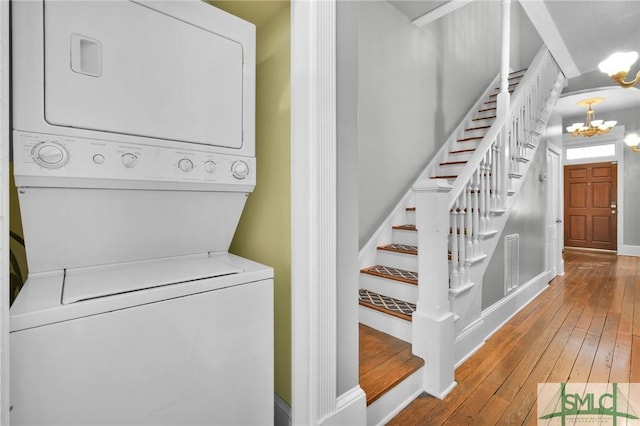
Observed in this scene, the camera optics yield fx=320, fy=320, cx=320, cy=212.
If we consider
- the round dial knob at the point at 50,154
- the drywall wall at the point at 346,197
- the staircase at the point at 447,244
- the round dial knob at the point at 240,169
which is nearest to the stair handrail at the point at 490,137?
the staircase at the point at 447,244

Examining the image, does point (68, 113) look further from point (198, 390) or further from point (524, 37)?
point (524, 37)

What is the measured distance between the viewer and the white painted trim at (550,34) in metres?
2.83

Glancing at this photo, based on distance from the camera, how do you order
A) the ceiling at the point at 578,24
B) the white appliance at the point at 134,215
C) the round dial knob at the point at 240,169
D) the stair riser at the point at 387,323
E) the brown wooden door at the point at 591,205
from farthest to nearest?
1. the brown wooden door at the point at 591,205
2. the ceiling at the point at 578,24
3. the stair riser at the point at 387,323
4. the round dial knob at the point at 240,169
5. the white appliance at the point at 134,215

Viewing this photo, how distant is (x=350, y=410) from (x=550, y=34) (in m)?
3.93

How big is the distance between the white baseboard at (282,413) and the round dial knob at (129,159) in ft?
3.61

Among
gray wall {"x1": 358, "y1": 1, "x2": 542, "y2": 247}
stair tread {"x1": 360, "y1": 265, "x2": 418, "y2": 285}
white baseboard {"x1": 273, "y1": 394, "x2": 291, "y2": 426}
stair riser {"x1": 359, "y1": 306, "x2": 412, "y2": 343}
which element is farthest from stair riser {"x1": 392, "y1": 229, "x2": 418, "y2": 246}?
white baseboard {"x1": 273, "y1": 394, "x2": 291, "y2": 426}

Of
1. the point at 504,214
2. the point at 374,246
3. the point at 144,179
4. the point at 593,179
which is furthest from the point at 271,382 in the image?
the point at 593,179

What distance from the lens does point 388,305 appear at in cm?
219

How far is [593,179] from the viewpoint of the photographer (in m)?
6.97

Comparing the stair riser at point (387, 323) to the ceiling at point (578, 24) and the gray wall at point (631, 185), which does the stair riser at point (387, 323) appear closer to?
the ceiling at point (578, 24)

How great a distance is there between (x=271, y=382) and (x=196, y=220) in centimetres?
64

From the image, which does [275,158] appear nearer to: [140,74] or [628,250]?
[140,74]

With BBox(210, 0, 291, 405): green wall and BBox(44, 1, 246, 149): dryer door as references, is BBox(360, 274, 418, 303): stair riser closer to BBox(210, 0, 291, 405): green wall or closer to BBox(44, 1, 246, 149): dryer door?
BBox(210, 0, 291, 405): green wall

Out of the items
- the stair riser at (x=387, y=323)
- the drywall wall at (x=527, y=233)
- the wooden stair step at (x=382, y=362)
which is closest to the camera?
the wooden stair step at (x=382, y=362)
